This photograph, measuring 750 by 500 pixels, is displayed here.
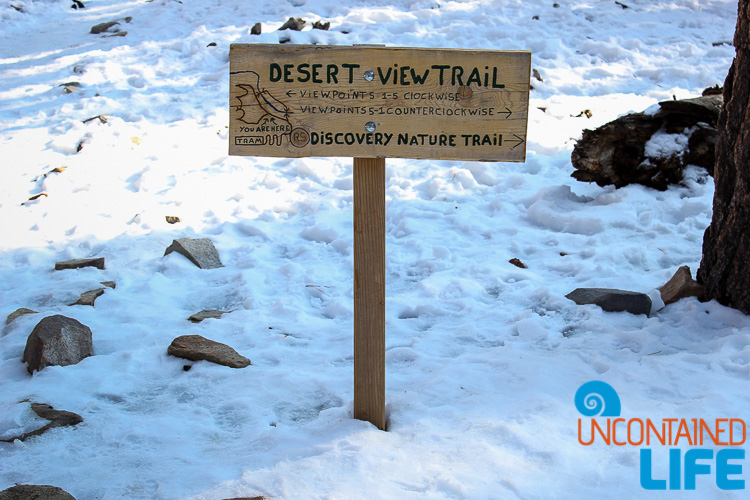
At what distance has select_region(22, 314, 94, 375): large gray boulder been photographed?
10.9 feet

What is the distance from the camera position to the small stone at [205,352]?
11.4 feet

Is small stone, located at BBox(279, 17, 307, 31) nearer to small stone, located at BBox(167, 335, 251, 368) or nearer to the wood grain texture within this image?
small stone, located at BBox(167, 335, 251, 368)

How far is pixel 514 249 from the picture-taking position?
5055mm

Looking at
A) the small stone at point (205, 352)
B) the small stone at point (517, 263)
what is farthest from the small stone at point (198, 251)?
the small stone at point (517, 263)

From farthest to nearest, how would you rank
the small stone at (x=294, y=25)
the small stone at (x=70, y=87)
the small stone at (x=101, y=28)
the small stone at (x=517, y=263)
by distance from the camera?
the small stone at (x=101, y=28)
the small stone at (x=294, y=25)
the small stone at (x=70, y=87)
the small stone at (x=517, y=263)

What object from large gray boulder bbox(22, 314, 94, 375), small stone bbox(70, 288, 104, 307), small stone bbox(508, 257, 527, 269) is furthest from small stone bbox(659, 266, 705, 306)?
small stone bbox(70, 288, 104, 307)

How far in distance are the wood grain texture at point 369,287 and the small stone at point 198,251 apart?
8.12 feet

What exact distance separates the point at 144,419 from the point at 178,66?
6936mm

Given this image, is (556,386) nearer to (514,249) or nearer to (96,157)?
(514,249)

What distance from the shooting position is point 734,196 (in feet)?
11.5

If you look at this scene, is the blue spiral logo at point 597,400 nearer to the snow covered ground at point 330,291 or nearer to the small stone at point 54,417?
the snow covered ground at point 330,291

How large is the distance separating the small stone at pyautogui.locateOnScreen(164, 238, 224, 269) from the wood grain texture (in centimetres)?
248

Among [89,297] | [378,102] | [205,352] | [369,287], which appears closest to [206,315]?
[205,352]

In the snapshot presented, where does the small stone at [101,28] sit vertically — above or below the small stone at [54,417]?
above
